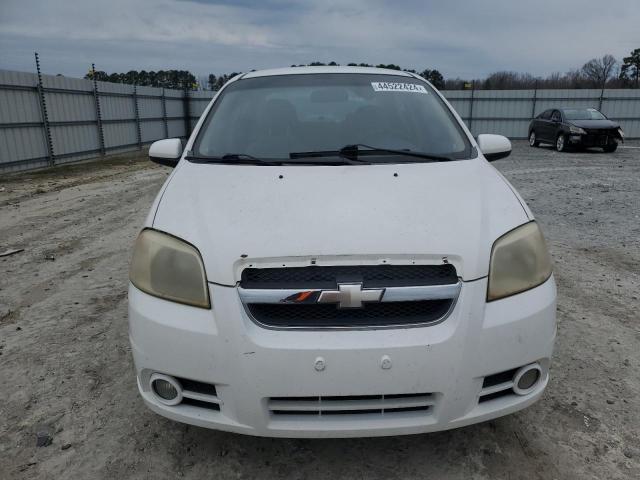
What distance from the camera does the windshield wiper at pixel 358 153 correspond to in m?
2.57

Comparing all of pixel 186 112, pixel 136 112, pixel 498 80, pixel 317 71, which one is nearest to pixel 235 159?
pixel 317 71

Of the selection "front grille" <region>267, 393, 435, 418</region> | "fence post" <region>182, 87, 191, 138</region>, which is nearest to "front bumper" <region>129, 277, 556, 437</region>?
"front grille" <region>267, 393, 435, 418</region>

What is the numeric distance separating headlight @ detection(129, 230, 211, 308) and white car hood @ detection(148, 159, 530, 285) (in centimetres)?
4

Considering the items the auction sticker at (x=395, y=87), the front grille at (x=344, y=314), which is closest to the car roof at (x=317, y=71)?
the auction sticker at (x=395, y=87)

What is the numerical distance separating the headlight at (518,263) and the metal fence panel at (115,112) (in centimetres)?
1282

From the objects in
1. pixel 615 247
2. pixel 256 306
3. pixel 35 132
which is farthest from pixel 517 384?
pixel 35 132

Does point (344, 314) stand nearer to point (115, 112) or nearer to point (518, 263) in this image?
point (518, 263)

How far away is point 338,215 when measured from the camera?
1936 mm

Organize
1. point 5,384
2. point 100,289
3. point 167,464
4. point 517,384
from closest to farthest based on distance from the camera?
point 517,384
point 167,464
point 5,384
point 100,289

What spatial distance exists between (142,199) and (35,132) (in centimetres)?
642

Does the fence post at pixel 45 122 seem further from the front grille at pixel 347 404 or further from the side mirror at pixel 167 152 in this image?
the front grille at pixel 347 404

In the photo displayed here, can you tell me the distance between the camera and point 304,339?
1688mm

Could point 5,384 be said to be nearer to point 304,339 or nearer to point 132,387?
point 132,387

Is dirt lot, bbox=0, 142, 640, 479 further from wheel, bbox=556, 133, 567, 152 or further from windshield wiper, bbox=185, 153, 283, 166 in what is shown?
wheel, bbox=556, 133, 567, 152
